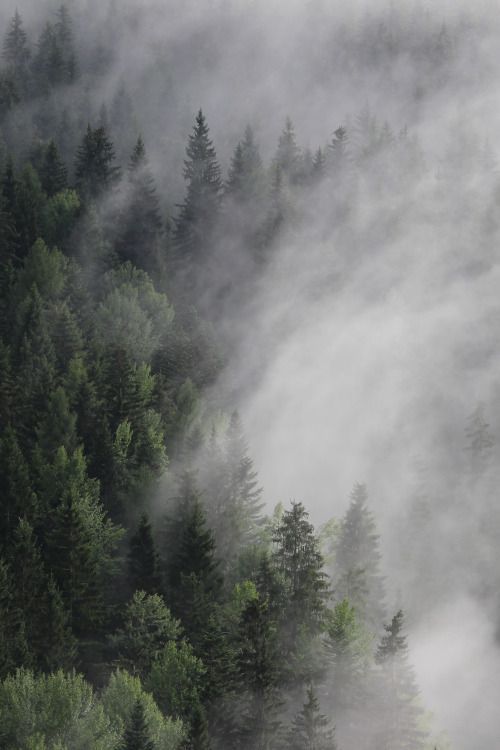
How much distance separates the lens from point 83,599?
197 feet

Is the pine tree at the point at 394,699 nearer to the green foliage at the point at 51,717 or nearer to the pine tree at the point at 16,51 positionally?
the green foliage at the point at 51,717

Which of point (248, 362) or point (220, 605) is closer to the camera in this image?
point (220, 605)

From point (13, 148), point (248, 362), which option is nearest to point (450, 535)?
point (248, 362)

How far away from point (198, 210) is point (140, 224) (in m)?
11.6

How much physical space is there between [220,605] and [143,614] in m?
8.68

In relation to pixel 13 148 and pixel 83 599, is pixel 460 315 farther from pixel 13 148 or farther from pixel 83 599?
pixel 83 599

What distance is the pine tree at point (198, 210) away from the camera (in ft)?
400

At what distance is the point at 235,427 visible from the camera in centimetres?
7212

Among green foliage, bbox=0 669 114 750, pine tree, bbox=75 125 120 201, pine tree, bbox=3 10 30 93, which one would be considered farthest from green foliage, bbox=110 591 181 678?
pine tree, bbox=3 10 30 93

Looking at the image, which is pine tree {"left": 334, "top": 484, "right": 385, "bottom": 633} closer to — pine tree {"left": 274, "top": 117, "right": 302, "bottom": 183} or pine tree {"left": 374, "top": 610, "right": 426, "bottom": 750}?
pine tree {"left": 374, "top": 610, "right": 426, "bottom": 750}

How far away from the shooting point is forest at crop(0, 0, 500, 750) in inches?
2179

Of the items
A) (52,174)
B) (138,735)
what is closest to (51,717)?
(138,735)

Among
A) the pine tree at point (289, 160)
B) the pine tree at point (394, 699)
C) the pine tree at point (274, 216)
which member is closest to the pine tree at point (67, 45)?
the pine tree at point (289, 160)

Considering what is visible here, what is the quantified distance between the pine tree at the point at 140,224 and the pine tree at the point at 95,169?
300 centimetres
